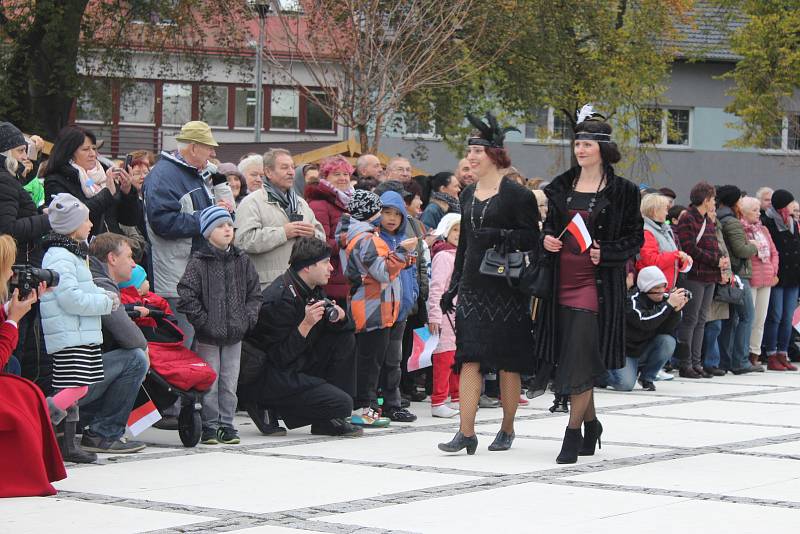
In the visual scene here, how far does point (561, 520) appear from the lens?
7.00 meters

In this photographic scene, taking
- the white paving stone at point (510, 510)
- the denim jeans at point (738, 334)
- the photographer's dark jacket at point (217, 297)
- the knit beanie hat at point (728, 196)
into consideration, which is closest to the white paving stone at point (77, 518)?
the white paving stone at point (510, 510)

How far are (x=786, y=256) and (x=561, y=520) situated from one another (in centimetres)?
1182

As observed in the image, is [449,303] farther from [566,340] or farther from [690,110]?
[690,110]

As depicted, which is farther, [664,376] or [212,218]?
[664,376]

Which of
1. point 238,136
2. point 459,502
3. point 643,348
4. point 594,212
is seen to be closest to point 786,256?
point 643,348

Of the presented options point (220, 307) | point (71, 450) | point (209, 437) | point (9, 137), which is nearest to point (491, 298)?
point (220, 307)

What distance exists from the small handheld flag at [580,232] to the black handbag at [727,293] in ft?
26.0

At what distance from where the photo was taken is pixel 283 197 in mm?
11414

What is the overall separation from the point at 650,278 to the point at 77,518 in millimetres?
8896

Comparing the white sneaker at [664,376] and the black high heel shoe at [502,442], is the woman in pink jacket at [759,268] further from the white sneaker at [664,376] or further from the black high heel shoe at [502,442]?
the black high heel shoe at [502,442]

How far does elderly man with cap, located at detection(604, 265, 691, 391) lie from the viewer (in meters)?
14.9

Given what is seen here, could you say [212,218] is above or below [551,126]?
below

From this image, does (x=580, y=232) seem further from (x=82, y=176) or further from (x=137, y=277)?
(x=82, y=176)

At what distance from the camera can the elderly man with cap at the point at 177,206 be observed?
34.8 feet
